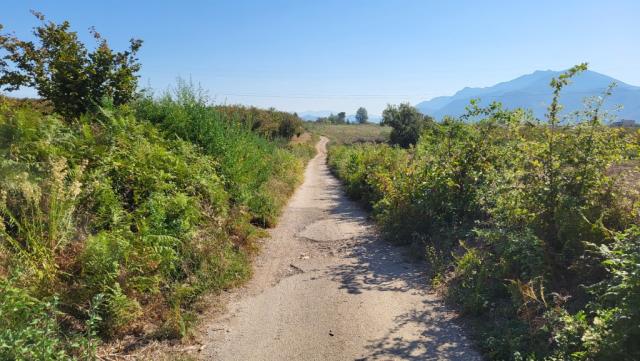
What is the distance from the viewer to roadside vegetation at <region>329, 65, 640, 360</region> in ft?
11.3

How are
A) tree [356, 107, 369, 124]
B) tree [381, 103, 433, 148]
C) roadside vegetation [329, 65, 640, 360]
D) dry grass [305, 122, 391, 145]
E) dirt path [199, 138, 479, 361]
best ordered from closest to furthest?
roadside vegetation [329, 65, 640, 360] < dirt path [199, 138, 479, 361] < tree [381, 103, 433, 148] < dry grass [305, 122, 391, 145] < tree [356, 107, 369, 124]

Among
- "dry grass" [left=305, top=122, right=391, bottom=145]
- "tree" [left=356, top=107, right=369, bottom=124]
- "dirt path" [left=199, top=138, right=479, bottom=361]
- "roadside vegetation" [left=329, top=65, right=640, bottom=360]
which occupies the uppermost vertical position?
"tree" [left=356, top=107, right=369, bottom=124]

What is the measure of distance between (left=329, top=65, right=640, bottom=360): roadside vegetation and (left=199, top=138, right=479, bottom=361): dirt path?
0.45 metres

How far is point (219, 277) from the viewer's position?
19.1 ft

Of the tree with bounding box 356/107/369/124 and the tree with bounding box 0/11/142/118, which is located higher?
the tree with bounding box 356/107/369/124

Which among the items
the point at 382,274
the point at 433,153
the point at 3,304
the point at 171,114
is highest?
the point at 171,114

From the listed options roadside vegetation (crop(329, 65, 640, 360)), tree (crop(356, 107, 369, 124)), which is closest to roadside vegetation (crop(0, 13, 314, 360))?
roadside vegetation (crop(329, 65, 640, 360))

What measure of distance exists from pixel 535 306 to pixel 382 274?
2628 mm

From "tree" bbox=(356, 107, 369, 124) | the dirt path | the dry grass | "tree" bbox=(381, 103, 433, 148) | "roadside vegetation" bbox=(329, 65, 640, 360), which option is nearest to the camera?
"roadside vegetation" bbox=(329, 65, 640, 360)

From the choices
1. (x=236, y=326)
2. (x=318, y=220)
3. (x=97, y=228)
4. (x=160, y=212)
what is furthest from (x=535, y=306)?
(x=318, y=220)

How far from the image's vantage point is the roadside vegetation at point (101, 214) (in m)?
3.75

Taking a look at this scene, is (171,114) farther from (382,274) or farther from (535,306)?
(535,306)

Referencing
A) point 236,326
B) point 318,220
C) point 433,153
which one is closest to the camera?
point 236,326

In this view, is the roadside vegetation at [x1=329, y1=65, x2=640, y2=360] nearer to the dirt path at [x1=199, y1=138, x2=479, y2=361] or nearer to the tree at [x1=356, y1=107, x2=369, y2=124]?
the dirt path at [x1=199, y1=138, x2=479, y2=361]
